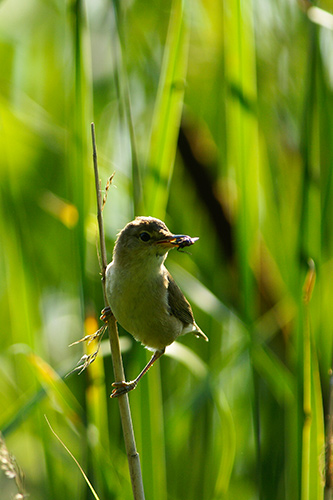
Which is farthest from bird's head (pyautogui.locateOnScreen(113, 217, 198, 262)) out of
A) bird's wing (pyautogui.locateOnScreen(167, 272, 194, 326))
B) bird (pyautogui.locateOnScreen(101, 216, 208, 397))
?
bird's wing (pyautogui.locateOnScreen(167, 272, 194, 326))

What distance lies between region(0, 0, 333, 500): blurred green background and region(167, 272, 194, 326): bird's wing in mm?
106

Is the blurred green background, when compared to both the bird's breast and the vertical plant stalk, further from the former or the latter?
the vertical plant stalk

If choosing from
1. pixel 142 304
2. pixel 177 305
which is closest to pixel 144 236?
pixel 142 304

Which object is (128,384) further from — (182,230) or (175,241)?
(182,230)

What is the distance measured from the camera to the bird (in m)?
1.79

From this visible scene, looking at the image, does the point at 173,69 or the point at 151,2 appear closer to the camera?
the point at 173,69

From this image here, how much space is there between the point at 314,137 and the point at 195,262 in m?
0.78

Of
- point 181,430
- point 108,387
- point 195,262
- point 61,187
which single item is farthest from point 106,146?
point 181,430

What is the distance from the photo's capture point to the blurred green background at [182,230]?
1788mm

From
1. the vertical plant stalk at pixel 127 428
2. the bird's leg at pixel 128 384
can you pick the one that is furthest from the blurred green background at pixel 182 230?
the vertical plant stalk at pixel 127 428

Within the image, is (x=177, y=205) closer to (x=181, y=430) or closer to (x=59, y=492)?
(x=181, y=430)

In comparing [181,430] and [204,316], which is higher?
[204,316]

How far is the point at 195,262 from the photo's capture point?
97.3 inches

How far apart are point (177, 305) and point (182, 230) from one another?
1.54 feet
